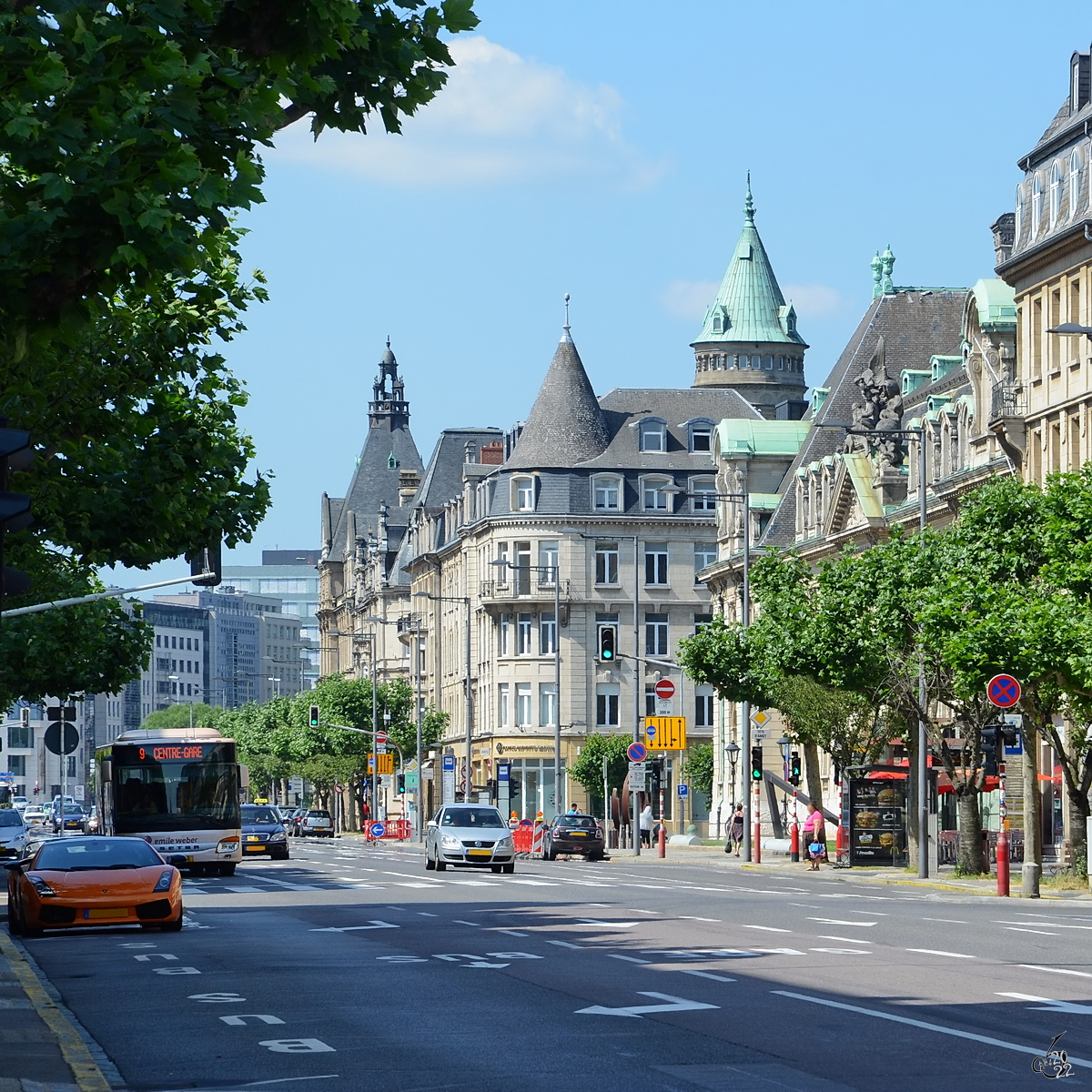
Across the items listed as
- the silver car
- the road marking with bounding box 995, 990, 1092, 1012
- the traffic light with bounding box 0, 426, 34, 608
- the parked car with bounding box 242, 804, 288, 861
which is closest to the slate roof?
the parked car with bounding box 242, 804, 288, 861

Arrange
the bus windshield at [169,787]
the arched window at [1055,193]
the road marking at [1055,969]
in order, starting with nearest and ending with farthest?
the road marking at [1055,969], the bus windshield at [169,787], the arched window at [1055,193]

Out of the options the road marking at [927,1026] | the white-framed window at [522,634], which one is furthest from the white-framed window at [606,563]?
the road marking at [927,1026]

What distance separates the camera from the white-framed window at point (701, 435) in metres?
114

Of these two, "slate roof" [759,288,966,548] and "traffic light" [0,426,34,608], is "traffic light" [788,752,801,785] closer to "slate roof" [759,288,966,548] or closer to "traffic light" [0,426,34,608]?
"slate roof" [759,288,966,548]

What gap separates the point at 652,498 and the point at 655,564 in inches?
129

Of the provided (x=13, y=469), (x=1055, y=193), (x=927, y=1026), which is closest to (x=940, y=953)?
(x=927, y=1026)

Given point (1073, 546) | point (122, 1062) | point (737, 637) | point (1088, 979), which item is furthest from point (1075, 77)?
point (122, 1062)

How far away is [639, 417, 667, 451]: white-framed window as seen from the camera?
11269 centimetres

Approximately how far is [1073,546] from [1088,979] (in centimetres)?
2362

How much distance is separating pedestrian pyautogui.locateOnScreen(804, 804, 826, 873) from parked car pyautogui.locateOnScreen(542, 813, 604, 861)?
8.80m

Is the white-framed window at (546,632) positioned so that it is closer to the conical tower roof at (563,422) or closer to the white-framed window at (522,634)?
the white-framed window at (522,634)

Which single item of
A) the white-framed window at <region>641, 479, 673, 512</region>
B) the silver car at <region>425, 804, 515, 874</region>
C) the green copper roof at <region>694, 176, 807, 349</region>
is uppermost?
the green copper roof at <region>694, 176, 807, 349</region>

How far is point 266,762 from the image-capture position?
154625mm

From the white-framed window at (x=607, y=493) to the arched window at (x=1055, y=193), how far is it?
51424 mm
